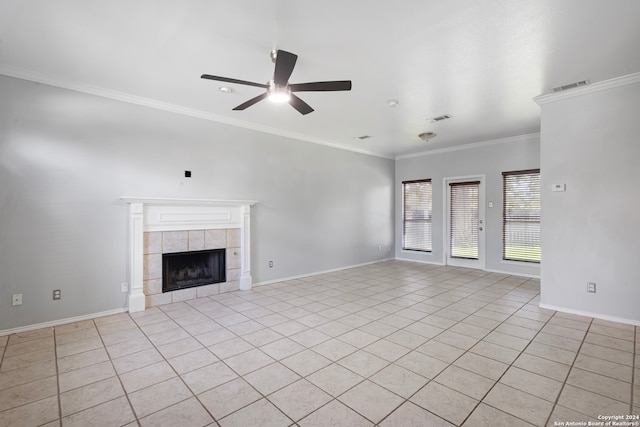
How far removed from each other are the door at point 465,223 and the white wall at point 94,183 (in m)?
3.89

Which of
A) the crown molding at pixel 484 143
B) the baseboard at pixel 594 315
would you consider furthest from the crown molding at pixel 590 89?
the baseboard at pixel 594 315

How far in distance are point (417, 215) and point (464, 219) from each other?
1.17 m

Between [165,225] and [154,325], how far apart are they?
1364 mm

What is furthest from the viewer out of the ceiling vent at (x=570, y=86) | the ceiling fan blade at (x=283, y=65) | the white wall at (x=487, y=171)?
the white wall at (x=487, y=171)

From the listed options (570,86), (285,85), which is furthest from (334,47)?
(570,86)

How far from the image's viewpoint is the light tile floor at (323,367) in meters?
1.89

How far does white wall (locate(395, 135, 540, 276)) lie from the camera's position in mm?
5770

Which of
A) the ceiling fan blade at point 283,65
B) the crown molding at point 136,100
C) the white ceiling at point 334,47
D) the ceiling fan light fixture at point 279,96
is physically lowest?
the ceiling fan light fixture at point 279,96

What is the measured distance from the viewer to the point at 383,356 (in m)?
2.61

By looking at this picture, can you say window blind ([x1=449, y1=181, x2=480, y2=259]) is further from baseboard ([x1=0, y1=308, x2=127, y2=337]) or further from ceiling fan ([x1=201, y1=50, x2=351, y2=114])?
baseboard ([x1=0, y1=308, x2=127, y2=337])

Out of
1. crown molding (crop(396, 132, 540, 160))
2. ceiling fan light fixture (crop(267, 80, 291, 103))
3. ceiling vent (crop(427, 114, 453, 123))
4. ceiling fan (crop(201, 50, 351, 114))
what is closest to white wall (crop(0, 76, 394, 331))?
ceiling fan (crop(201, 50, 351, 114))

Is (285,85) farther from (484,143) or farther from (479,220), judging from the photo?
(479,220)

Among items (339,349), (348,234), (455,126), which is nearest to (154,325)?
(339,349)

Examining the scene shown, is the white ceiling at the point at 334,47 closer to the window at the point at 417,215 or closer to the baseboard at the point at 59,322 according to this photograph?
the baseboard at the point at 59,322
